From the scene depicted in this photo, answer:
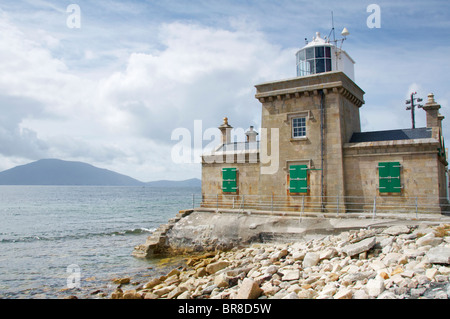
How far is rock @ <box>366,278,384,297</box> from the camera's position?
7.21 meters

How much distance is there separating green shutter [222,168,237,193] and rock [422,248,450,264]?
11829mm

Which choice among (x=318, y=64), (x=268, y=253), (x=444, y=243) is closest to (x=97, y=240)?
(x=268, y=253)

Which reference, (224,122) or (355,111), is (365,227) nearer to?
(355,111)

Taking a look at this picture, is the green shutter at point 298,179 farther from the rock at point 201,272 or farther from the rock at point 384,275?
the rock at point 384,275

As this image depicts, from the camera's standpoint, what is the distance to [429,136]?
16.4 meters

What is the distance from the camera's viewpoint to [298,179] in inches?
685

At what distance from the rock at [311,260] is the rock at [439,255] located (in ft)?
10.0

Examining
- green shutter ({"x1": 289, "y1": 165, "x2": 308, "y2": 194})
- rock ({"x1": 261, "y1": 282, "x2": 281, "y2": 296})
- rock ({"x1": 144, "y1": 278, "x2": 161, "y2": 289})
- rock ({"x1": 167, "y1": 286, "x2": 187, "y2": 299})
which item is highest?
green shutter ({"x1": 289, "y1": 165, "x2": 308, "y2": 194})

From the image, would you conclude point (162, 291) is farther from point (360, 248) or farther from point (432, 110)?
point (432, 110)

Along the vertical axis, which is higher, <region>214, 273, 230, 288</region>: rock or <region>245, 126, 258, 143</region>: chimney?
→ <region>245, 126, 258, 143</region>: chimney

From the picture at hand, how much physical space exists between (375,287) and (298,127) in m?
11.2

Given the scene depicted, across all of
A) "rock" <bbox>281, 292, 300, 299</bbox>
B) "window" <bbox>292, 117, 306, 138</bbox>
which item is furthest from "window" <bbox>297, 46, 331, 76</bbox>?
"rock" <bbox>281, 292, 300, 299</bbox>

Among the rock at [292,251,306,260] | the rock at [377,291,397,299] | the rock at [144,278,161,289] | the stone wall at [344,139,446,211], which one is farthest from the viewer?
the stone wall at [344,139,446,211]

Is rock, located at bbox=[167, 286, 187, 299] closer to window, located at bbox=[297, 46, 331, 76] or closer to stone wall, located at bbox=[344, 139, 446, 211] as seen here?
stone wall, located at bbox=[344, 139, 446, 211]
